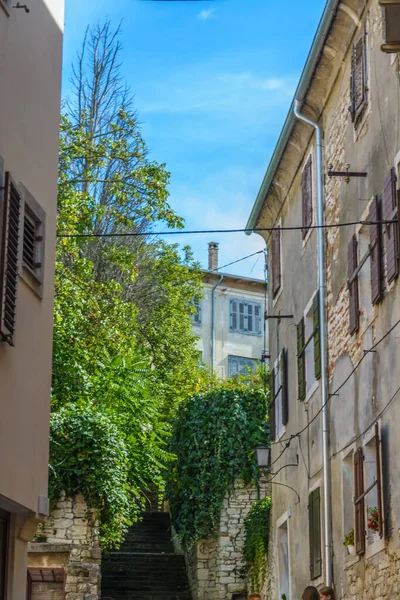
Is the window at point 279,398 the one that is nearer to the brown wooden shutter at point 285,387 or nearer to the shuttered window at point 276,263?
the brown wooden shutter at point 285,387

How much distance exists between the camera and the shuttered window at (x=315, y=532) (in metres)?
17.1

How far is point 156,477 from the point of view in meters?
26.7

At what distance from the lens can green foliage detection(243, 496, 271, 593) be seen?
23.6 meters

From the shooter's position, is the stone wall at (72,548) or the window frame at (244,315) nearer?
the stone wall at (72,548)

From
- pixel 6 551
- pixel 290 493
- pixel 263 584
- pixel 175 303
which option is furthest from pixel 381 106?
pixel 175 303

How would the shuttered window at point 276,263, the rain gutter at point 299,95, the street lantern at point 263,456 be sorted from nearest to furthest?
1. the rain gutter at point 299,95
2. the street lantern at point 263,456
3. the shuttered window at point 276,263

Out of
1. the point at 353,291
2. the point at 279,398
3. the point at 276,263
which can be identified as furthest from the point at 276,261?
the point at 353,291

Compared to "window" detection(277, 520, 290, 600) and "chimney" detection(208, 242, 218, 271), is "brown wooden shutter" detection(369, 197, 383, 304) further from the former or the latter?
"chimney" detection(208, 242, 218, 271)

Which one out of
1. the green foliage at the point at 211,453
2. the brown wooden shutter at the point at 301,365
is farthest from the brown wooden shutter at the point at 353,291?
the green foliage at the point at 211,453

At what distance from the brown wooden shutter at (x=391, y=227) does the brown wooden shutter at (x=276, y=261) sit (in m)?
8.21

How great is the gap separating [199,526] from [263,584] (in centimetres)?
383

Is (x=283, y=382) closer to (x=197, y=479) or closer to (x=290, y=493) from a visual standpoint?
(x=290, y=493)

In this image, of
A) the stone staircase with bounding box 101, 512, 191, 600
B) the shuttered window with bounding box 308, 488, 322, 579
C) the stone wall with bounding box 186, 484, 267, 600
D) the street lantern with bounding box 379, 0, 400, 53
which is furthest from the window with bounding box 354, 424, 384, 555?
the stone staircase with bounding box 101, 512, 191, 600

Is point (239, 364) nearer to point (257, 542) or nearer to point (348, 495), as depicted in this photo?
point (257, 542)
